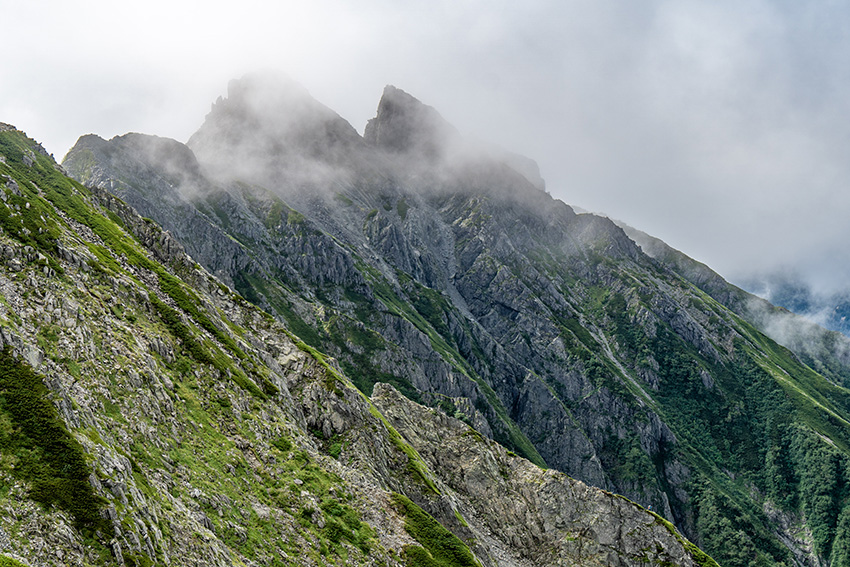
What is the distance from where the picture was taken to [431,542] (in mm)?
62969

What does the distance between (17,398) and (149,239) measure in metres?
84.8

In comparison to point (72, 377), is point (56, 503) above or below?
below

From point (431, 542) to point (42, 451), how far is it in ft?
148

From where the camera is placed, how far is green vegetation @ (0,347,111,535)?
32.1m

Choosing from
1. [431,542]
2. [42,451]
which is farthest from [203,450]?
[431,542]

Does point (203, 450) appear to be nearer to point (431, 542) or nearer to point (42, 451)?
point (42, 451)

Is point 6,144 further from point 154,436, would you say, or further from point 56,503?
point 56,503

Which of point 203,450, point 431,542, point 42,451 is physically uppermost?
point 203,450

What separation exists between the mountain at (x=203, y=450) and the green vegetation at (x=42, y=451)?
0.38 feet

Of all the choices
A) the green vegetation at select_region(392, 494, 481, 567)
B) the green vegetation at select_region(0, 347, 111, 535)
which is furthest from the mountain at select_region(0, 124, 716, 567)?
the green vegetation at select_region(392, 494, 481, 567)

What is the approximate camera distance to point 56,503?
3164 centimetres

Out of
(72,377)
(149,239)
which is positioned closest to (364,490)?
(72,377)

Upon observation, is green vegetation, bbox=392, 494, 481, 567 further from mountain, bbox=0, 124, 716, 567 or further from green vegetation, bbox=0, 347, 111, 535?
green vegetation, bbox=0, 347, 111, 535

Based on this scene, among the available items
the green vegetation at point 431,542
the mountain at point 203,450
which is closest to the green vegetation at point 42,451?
the mountain at point 203,450
